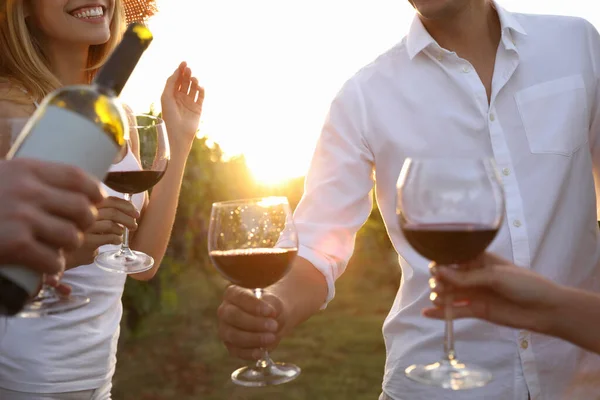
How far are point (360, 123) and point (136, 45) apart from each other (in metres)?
1.30

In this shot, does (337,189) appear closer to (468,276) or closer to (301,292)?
(301,292)

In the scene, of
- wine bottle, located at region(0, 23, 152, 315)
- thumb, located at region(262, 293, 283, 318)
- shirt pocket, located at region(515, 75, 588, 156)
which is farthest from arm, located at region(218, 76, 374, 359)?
wine bottle, located at region(0, 23, 152, 315)

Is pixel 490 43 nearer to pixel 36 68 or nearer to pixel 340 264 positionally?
pixel 340 264

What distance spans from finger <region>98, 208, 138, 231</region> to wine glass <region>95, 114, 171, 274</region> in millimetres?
218

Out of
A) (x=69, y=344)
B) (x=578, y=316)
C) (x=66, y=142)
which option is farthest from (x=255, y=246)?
(x=69, y=344)

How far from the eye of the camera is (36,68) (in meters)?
3.19

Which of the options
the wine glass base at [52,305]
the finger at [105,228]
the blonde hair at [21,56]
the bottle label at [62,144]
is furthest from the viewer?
the blonde hair at [21,56]

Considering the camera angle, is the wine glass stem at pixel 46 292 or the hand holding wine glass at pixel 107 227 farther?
the hand holding wine glass at pixel 107 227

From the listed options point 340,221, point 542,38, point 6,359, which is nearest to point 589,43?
point 542,38

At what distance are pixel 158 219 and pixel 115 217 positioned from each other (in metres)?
0.98

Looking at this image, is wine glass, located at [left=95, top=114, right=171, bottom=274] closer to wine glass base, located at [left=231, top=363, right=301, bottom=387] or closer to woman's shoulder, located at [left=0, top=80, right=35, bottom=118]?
woman's shoulder, located at [left=0, top=80, right=35, bottom=118]

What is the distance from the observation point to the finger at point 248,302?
2.02 meters

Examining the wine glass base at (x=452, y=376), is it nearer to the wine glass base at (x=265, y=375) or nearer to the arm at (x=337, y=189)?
the wine glass base at (x=265, y=375)

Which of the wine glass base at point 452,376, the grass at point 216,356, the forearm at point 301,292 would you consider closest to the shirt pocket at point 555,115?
the forearm at point 301,292
